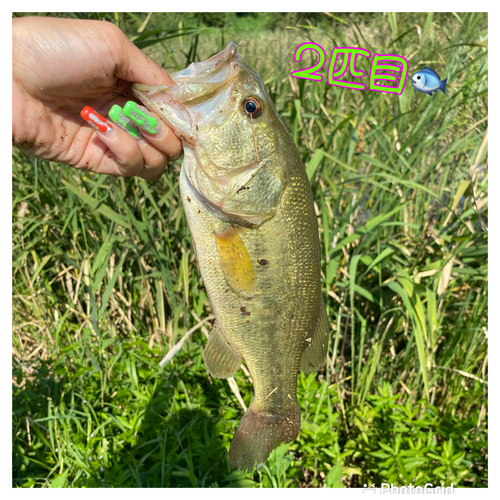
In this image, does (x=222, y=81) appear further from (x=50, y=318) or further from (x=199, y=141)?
(x=50, y=318)

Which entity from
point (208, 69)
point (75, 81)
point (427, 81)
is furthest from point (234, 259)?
point (427, 81)

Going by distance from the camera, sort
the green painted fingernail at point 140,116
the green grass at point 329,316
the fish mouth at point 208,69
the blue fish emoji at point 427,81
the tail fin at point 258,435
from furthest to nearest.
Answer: the blue fish emoji at point 427,81, the green grass at point 329,316, the tail fin at point 258,435, the green painted fingernail at point 140,116, the fish mouth at point 208,69

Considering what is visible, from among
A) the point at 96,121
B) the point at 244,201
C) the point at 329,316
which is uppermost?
the point at 96,121

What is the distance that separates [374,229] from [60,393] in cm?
226

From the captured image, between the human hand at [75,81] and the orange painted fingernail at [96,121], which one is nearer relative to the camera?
the orange painted fingernail at [96,121]

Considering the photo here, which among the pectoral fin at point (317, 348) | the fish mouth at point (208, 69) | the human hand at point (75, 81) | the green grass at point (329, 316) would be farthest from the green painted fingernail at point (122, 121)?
the pectoral fin at point (317, 348)

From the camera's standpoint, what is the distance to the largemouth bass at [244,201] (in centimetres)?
141

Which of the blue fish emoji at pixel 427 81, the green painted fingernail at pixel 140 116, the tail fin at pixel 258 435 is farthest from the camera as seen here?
the blue fish emoji at pixel 427 81

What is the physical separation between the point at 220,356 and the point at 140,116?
968 millimetres

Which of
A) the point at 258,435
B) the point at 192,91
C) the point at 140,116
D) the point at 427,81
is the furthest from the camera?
the point at 427,81

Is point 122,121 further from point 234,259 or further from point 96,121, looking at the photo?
point 234,259

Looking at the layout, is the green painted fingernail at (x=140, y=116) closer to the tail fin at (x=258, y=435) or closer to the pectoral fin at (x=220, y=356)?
the pectoral fin at (x=220, y=356)

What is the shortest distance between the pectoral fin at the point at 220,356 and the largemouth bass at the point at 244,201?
7 cm

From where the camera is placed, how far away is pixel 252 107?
141 cm
